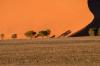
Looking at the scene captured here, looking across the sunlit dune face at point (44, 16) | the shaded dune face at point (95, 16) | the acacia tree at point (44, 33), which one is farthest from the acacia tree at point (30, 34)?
the shaded dune face at point (95, 16)

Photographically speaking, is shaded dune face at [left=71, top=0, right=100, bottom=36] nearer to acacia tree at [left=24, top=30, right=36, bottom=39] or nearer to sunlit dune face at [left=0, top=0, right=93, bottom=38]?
sunlit dune face at [left=0, top=0, right=93, bottom=38]

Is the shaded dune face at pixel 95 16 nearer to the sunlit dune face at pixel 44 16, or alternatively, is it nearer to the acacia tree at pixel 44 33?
the sunlit dune face at pixel 44 16

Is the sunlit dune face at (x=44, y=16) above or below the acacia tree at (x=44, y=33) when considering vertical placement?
above

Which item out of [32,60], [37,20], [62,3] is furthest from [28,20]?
[32,60]

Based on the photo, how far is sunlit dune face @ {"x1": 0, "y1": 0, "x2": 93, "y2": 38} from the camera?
41875 millimetres

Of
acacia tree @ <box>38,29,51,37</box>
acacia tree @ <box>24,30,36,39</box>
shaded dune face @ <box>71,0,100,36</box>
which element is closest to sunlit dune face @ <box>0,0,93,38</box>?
shaded dune face @ <box>71,0,100,36</box>

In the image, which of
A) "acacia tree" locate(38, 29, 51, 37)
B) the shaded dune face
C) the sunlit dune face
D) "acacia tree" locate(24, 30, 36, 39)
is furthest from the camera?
the sunlit dune face

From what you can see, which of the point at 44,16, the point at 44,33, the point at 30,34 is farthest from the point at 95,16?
the point at 30,34

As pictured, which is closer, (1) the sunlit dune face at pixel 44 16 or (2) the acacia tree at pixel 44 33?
(2) the acacia tree at pixel 44 33

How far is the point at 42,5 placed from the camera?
45.1 metres

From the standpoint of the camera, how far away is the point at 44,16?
43.8 metres

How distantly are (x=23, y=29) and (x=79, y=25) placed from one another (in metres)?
5.58

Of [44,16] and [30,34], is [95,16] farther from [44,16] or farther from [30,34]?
[30,34]

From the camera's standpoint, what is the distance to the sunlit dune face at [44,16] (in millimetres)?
41875
